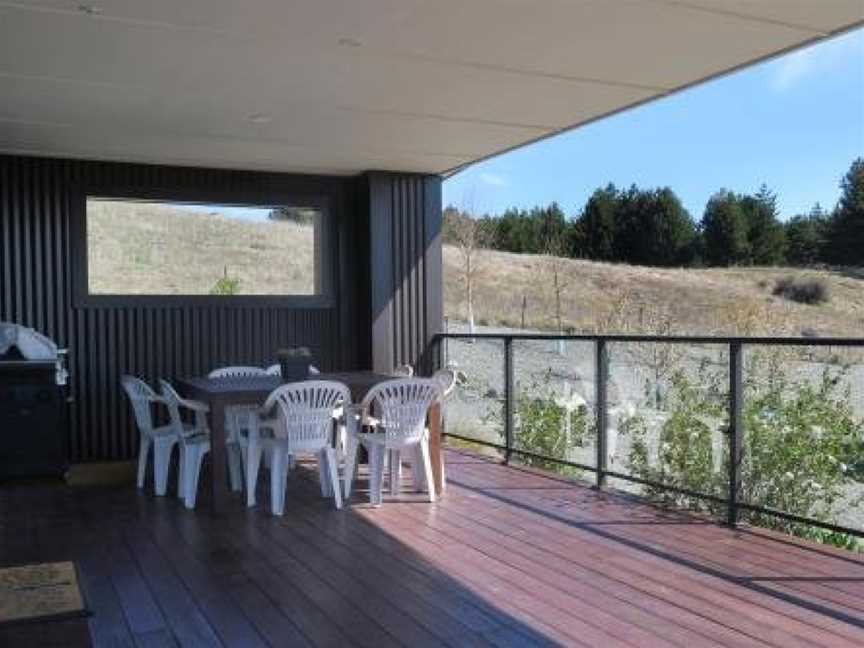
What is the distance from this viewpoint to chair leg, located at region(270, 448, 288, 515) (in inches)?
200

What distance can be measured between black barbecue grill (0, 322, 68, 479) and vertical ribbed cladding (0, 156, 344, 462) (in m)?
0.48

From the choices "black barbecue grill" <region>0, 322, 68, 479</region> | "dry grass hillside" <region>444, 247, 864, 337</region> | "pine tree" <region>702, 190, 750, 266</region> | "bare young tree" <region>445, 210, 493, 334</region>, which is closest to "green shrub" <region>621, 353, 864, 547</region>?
"black barbecue grill" <region>0, 322, 68, 479</region>

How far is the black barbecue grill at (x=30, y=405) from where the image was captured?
19.0ft

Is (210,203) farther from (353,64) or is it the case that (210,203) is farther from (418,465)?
(353,64)

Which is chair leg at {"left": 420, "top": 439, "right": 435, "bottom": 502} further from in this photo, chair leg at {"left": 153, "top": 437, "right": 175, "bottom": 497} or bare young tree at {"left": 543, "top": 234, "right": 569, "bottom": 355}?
bare young tree at {"left": 543, "top": 234, "right": 569, "bottom": 355}

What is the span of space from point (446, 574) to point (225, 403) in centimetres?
191

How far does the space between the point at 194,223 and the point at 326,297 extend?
50.1 inches

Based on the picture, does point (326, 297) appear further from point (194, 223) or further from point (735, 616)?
point (735, 616)

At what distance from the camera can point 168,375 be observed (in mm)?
6812

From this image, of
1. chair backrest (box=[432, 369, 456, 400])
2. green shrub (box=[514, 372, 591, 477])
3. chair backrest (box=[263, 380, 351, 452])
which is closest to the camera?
chair backrest (box=[263, 380, 351, 452])

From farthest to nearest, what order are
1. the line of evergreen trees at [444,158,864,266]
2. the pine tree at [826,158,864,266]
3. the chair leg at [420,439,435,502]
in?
1. the line of evergreen trees at [444,158,864,266]
2. the pine tree at [826,158,864,266]
3. the chair leg at [420,439,435,502]

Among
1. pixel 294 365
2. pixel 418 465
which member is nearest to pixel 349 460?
pixel 418 465

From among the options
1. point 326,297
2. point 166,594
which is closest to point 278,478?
point 166,594

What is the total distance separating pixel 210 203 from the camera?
23.0ft
